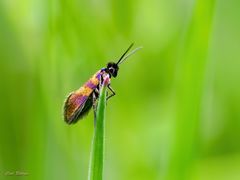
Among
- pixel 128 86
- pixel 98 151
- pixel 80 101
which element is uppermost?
pixel 128 86

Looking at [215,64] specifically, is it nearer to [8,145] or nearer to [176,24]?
[176,24]

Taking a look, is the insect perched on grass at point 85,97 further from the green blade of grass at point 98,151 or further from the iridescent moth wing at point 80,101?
the green blade of grass at point 98,151

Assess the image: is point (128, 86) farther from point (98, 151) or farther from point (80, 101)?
point (98, 151)

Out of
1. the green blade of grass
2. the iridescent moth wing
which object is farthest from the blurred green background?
the green blade of grass

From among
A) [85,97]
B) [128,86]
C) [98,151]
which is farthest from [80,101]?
[98,151]

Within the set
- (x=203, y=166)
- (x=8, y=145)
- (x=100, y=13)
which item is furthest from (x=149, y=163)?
(x=100, y=13)
